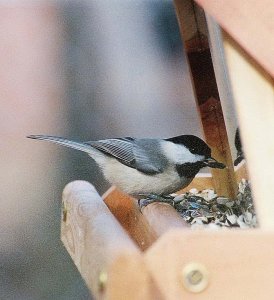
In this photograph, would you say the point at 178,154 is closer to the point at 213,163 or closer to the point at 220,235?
the point at 213,163

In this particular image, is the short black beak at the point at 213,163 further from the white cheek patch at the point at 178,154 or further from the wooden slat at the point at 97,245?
the wooden slat at the point at 97,245

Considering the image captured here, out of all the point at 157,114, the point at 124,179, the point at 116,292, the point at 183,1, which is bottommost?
the point at 157,114

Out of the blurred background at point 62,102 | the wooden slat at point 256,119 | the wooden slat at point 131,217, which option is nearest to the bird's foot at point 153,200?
the wooden slat at point 131,217

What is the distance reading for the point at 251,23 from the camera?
0.73 metres

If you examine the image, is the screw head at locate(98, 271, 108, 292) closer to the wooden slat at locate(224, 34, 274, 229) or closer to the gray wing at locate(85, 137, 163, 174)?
the wooden slat at locate(224, 34, 274, 229)

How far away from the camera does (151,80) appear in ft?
7.03

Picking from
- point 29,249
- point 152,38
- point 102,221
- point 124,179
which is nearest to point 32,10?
point 152,38

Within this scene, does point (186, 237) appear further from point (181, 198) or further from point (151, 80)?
point (151, 80)

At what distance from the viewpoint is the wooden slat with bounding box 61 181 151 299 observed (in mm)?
624

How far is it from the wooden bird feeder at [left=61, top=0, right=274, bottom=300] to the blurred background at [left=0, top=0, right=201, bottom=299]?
1.07 m

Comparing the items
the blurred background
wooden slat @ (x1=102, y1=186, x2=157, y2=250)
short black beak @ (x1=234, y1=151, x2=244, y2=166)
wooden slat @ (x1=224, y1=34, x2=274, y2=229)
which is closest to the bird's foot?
wooden slat @ (x1=102, y1=186, x2=157, y2=250)

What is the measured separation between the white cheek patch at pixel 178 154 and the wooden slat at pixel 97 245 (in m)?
0.13

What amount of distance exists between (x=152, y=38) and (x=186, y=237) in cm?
160

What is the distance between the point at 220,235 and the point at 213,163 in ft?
1.67
